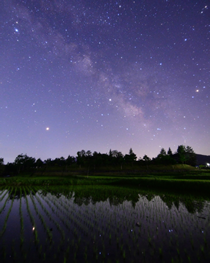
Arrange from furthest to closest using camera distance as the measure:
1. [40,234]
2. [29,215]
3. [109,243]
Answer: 1. [29,215]
2. [40,234]
3. [109,243]

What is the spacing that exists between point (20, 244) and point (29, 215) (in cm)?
496

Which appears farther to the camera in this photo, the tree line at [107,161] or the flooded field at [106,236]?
the tree line at [107,161]

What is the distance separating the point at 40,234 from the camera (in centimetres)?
716

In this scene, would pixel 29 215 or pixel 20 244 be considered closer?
pixel 20 244

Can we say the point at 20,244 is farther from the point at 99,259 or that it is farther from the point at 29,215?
the point at 29,215

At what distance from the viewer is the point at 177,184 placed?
70.1 feet

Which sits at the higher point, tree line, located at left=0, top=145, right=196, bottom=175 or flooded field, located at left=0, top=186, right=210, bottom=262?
tree line, located at left=0, top=145, right=196, bottom=175

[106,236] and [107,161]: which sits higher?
[107,161]

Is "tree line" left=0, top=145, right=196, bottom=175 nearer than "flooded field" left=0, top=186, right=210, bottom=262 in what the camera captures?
No

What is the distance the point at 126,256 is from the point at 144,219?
4670 mm

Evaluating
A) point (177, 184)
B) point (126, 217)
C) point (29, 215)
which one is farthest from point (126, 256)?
point (177, 184)

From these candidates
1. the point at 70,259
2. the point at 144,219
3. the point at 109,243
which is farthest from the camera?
the point at 144,219

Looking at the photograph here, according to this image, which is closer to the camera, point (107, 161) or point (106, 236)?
point (106, 236)

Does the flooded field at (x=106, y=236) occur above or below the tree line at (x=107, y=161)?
below
